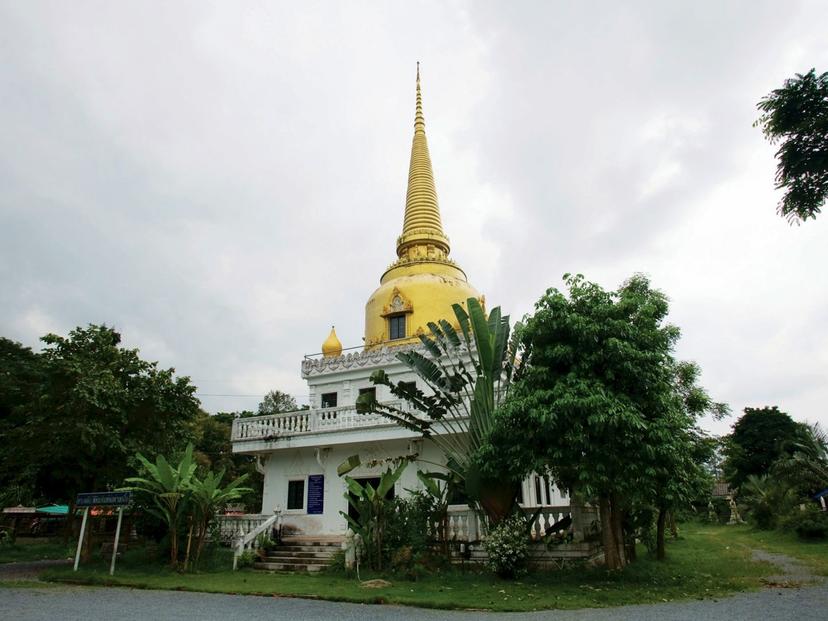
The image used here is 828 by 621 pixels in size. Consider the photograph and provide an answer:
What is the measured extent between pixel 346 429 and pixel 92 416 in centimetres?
713

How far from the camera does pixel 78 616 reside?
8875mm

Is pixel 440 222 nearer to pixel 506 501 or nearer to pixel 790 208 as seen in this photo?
pixel 506 501

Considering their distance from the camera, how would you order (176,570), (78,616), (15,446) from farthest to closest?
(15,446) → (176,570) → (78,616)

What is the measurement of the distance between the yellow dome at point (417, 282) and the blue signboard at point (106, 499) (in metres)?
11.1

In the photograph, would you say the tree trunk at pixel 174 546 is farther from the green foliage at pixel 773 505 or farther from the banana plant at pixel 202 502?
the green foliage at pixel 773 505

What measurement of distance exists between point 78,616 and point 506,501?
8.65 m

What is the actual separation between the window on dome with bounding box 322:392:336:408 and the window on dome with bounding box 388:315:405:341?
3.58 meters

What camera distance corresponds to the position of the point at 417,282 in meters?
25.4

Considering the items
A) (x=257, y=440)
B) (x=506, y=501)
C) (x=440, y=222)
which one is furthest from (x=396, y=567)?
(x=440, y=222)

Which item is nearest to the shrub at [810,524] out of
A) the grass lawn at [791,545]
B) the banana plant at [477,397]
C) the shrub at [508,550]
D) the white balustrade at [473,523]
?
the grass lawn at [791,545]

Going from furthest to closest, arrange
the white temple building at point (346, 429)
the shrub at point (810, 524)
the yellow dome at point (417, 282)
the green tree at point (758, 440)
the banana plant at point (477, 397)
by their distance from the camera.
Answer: the green tree at point (758, 440), the yellow dome at point (417, 282), the shrub at point (810, 524), the white temple building at point (346, 429), the banana plant at point (477, 397)

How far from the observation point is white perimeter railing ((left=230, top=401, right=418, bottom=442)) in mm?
18375

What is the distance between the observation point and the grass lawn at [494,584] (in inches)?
402

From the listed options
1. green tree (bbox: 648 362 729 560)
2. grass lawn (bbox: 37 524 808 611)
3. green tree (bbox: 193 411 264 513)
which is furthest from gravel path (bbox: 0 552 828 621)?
green tree (bbox: 193 411 264 513)
